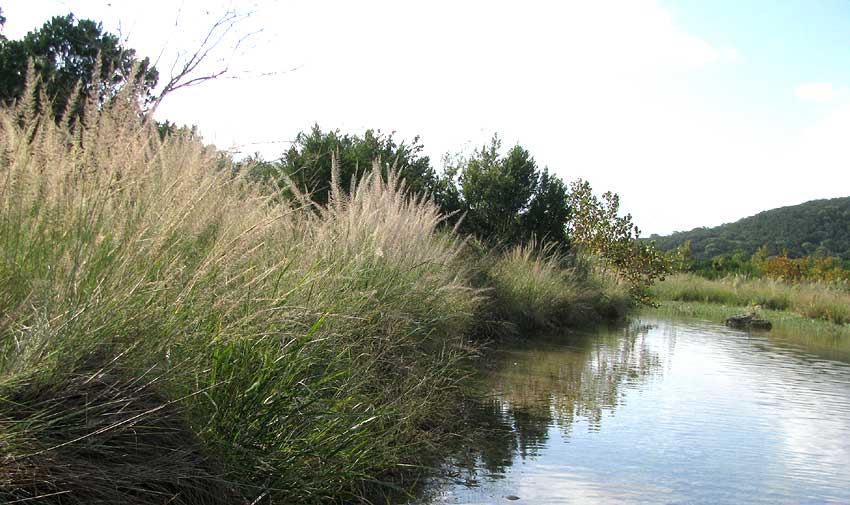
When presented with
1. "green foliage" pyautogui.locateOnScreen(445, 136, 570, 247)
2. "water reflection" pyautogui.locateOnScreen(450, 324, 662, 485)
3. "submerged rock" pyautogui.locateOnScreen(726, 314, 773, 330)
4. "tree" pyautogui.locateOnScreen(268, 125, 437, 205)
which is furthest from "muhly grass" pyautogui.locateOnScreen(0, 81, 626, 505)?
"submerged rock" pyautogui.locateOnScreen(726, 314, 773, 330)

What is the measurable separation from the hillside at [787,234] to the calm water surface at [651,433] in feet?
142

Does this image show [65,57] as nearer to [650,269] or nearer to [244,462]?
[244,462]

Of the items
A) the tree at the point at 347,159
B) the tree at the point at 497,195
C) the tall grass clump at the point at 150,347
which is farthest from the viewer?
the tree at the point at 497,195

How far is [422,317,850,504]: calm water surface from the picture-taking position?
178 inches

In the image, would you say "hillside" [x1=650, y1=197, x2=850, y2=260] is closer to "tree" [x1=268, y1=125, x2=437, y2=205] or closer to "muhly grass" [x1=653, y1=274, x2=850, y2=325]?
"muhly grass" [x1=653, y1=274, x2=850, y2=325]

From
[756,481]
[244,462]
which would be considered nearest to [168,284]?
[244,462]

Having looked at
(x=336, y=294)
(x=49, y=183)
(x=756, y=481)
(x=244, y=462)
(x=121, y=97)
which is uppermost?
(x=121, y=97)

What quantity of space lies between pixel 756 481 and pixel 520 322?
23.9ft

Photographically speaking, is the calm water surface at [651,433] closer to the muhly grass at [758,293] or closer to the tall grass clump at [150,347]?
the tall grass clump at [150,347]

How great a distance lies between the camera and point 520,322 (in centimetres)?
1212

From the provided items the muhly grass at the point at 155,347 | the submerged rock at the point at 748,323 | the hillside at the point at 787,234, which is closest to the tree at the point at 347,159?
the muhly grass at the point at 155,347

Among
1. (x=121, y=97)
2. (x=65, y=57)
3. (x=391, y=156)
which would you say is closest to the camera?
(x=121, y=97)

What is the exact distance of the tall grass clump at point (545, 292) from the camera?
11.8 metres

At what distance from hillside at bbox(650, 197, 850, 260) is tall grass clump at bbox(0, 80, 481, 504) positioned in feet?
165
